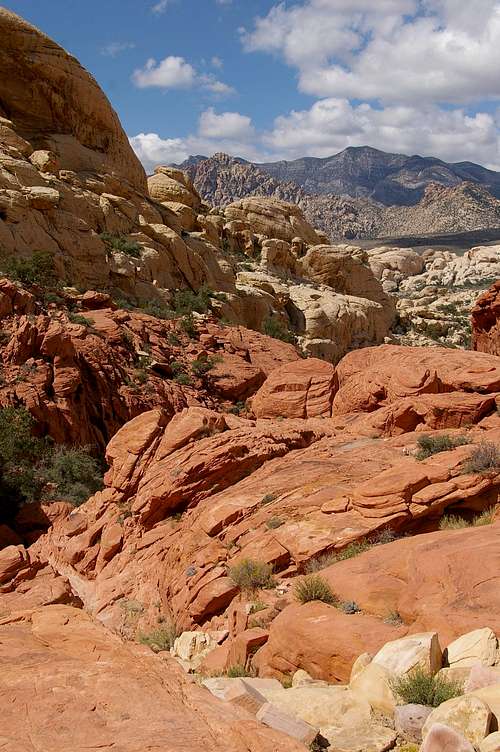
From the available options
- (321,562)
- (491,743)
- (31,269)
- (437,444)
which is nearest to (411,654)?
(491,743)

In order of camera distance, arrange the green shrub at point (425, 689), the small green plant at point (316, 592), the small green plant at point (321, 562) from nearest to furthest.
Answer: the green shrub at point (425, 689), the small green plant at point (316, 592), the small green plant at point (321, 562)

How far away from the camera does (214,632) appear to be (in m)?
9.69

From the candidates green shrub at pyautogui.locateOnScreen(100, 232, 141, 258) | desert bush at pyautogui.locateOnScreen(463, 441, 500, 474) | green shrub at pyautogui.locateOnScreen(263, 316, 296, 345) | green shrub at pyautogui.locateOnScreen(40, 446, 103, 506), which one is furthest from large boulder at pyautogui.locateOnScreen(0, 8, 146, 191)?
desert bush at pyautogui.locateOnScreen(463, 441, 500, 474)

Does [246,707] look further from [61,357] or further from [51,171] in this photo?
[51,171]

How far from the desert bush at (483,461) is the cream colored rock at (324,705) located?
511 cm

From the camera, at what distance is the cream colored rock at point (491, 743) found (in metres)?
4.45

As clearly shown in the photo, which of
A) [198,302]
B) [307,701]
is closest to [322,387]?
[307,701]

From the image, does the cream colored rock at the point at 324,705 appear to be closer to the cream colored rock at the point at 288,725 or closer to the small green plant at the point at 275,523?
the cream colored rock at the point at 288,725

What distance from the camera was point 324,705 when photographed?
19.0ft

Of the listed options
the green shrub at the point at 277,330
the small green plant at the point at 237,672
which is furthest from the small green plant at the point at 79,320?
the small green plant at the point at 237,672

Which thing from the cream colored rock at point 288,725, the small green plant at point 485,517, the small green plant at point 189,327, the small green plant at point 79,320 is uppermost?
the small green plant at point 79,320

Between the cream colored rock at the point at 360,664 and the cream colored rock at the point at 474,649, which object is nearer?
the cream colored rock at the point at 474,649

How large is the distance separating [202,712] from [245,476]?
8.74 m

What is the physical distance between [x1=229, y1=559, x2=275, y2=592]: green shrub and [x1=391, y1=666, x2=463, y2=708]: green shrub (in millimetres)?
4292
